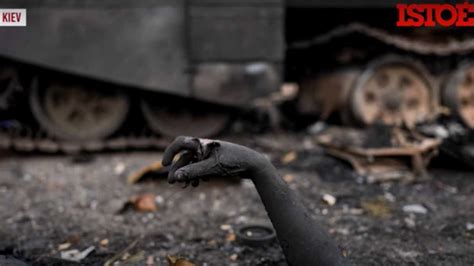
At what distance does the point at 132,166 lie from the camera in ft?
17.2

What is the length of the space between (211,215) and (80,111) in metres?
2.64

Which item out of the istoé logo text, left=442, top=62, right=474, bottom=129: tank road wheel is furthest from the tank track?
left=442, top=62, right=474, bottom=129: tank road wheel

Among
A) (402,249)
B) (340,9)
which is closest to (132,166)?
(402,249)

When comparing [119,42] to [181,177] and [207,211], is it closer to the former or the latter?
[207,211]

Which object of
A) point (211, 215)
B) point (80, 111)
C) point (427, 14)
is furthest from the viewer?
point (80, 111)

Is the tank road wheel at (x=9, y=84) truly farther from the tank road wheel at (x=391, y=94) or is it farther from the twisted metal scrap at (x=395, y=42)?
the tank road wheel at (x=391, y=94)

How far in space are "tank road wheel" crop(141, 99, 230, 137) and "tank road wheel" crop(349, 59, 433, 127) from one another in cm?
162

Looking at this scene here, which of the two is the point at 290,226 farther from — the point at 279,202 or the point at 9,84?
the point at 9,84

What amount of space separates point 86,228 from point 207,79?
226 centimetres

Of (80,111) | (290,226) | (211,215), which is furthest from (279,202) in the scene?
(80,111)

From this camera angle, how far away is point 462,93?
6.73m

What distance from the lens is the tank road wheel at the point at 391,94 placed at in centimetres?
612

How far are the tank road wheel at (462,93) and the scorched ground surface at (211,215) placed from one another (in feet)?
6.02

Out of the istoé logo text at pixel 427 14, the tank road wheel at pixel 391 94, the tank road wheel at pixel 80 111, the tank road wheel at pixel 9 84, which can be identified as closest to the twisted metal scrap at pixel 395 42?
the tank road wheel at pixel 391 94
